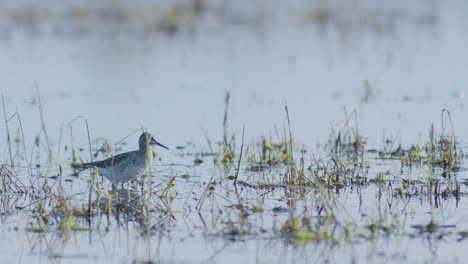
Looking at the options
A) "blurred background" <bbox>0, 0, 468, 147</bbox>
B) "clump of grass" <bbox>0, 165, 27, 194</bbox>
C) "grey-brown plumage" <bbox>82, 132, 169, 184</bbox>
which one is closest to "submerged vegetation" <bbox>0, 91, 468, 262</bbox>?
"clump of grass" <bbox>0, 165, 27, 194</bbox>

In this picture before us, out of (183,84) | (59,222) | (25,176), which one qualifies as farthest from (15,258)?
(183,84)

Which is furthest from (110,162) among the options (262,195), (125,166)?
(262,195)

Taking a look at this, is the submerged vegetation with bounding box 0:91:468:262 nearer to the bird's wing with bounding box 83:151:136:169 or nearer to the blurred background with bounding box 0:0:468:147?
the bird's wing with bounding box 83:151:136:169

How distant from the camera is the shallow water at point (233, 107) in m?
8.02

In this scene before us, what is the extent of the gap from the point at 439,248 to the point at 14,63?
12007 millimetres

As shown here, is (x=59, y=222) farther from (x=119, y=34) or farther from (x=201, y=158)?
(x=119, y=34)

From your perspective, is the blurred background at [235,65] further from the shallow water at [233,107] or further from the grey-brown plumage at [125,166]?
the grey-brown plumage at [125,166]

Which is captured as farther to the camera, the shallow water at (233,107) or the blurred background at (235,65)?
the blurred background at (235,65)

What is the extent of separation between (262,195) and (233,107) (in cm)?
526

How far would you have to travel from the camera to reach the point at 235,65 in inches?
720

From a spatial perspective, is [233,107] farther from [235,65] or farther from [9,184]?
[9,184]

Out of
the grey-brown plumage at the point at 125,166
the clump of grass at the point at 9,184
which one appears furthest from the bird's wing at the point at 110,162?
the clump of grass at the point at 9,184

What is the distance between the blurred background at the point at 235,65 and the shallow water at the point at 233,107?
4 cm

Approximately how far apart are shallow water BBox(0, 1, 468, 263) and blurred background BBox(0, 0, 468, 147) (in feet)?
0.15
